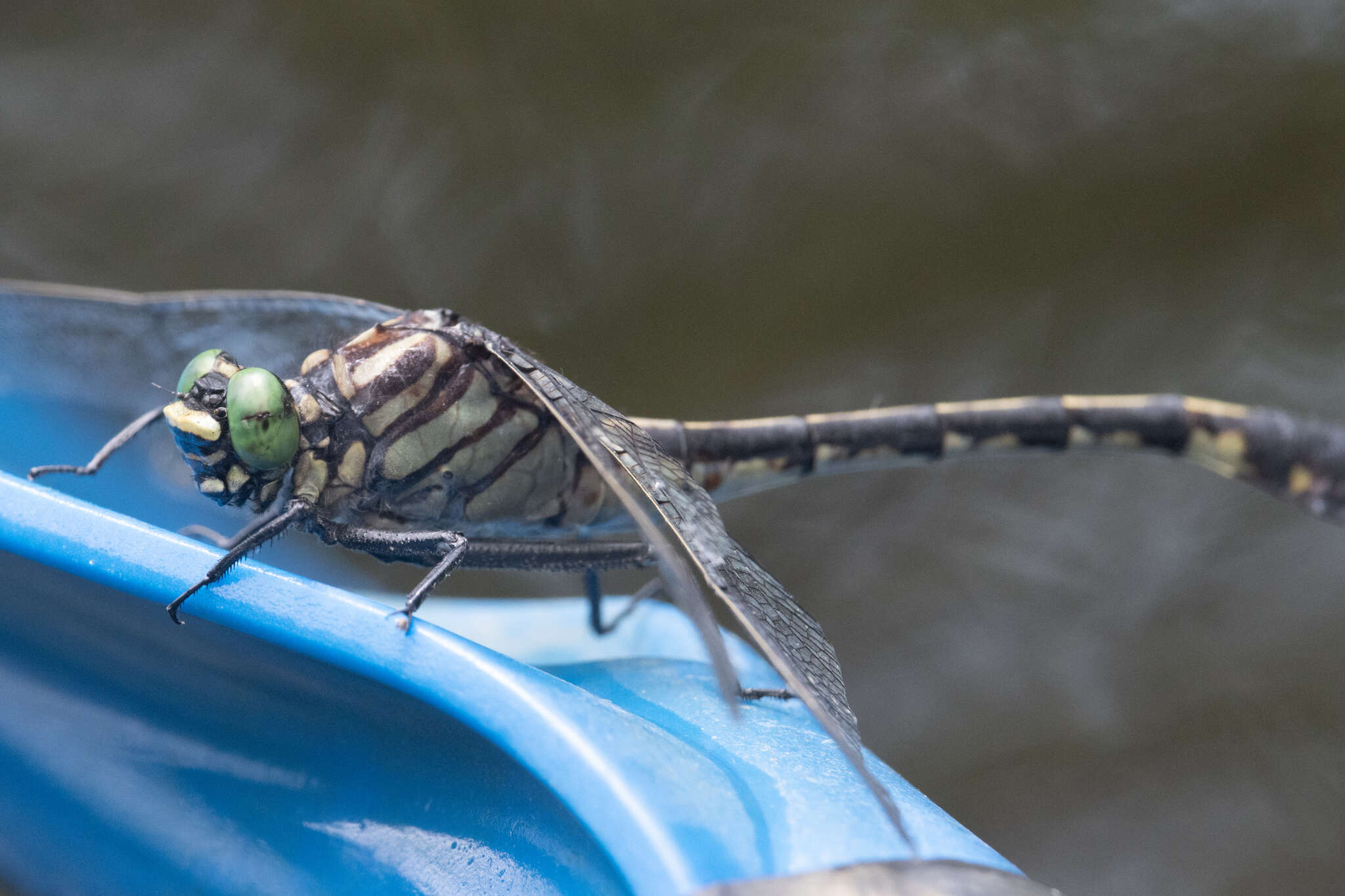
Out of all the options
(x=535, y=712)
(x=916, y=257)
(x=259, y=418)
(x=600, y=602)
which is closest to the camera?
(x=535, y=712)

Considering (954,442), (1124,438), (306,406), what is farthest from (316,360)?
(1124,438)

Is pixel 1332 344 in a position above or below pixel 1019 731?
above

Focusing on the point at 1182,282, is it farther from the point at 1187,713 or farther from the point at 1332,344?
the point at 1187,713

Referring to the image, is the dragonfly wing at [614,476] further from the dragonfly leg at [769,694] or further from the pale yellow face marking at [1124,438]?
the pale yellow face marking at [1124,438]

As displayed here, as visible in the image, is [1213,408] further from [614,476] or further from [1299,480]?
[614,476]

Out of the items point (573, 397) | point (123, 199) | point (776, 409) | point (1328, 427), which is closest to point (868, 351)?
point (776, 409)
